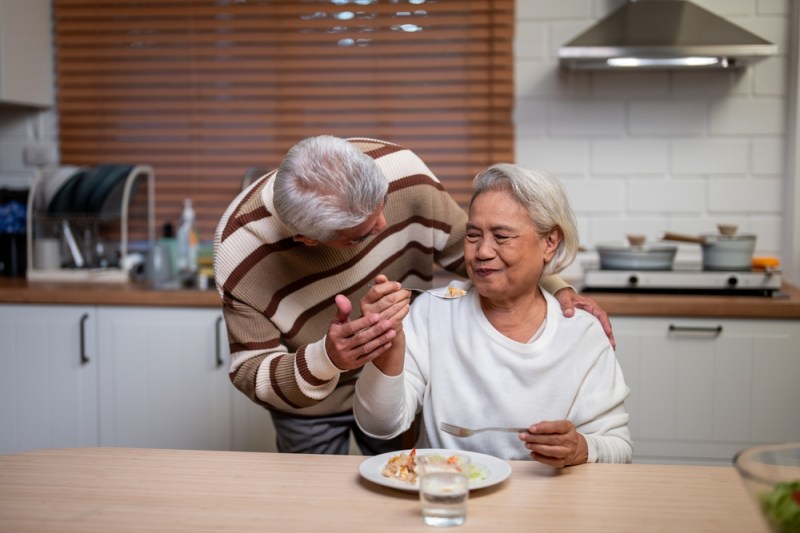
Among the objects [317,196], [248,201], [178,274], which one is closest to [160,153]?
[178,274]

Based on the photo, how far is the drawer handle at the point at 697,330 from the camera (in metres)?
3.00

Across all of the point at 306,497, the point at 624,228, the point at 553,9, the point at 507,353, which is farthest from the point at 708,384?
the point at 306,497

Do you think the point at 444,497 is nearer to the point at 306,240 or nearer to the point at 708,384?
the point at 306,240

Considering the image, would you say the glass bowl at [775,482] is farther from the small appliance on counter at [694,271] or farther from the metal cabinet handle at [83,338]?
the metal cabinet handle at [83,338]

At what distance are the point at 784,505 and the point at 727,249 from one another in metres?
2.11

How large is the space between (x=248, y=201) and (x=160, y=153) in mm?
1849

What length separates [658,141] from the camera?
3561mm

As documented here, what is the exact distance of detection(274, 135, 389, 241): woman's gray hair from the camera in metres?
1.77

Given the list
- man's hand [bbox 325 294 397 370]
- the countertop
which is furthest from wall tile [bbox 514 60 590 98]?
man's hand [bbox 325 294 397 370]

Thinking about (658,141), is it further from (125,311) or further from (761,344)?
(125,311)

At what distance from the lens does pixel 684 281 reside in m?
3.09

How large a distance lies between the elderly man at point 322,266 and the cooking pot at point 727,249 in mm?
1052

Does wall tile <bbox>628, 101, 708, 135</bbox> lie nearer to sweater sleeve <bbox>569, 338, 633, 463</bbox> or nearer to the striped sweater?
the striped sweater

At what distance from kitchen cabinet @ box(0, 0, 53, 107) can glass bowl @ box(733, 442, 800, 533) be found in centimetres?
316
